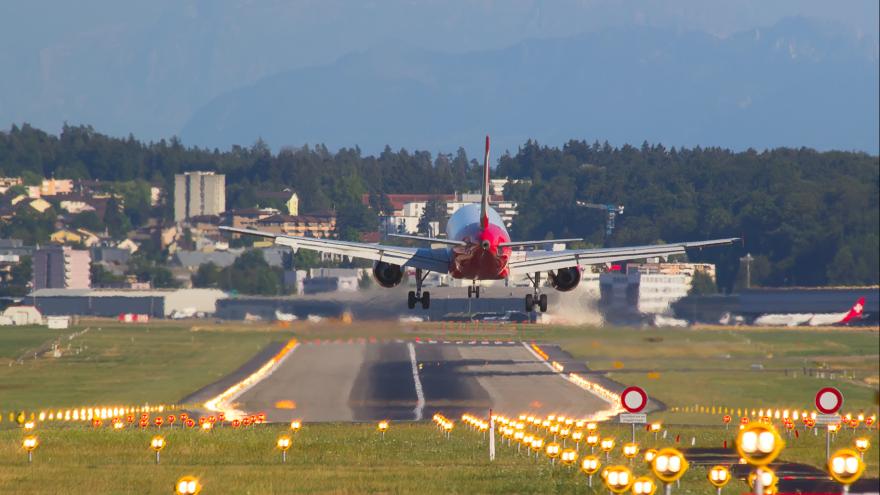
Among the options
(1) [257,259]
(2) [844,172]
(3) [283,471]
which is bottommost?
(3) [283,471]

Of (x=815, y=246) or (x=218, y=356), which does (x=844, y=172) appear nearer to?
(x=815, y=246)

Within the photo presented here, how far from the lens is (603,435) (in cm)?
8662

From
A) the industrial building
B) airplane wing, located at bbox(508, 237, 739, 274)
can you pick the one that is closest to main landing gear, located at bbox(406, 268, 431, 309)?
airplane wing, located at bbox(508, 237, 739, 274)

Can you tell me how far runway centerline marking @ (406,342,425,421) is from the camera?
10409cm

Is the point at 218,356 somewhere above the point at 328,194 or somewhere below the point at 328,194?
below

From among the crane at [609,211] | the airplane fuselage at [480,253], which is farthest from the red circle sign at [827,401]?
the crane at [609,211]

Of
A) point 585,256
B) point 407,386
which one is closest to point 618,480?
point 585,256

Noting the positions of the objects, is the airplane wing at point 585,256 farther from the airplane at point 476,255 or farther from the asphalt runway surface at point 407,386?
the asphalt runway surface at point 407,386

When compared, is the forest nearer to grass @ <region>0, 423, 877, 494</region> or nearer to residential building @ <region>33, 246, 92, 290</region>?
residential building @ <region>33, 246, 92, 290</region>

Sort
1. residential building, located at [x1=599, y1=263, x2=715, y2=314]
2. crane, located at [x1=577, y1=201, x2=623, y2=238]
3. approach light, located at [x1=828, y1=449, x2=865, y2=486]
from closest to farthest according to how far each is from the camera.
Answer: approach light, located at [x1=828, y1=449, x2=865, y2=486]
residential building, located at [x1=599, y1=263, x2=715, y2=314]
crane, located at [x1=577, y1=201, x2=623, y2=238]

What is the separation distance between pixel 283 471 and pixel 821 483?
2104cm

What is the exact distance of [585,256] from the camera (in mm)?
73000

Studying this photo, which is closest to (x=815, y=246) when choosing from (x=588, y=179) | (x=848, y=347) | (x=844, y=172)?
(x=848, y=347)

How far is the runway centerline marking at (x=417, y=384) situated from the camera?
104 m
